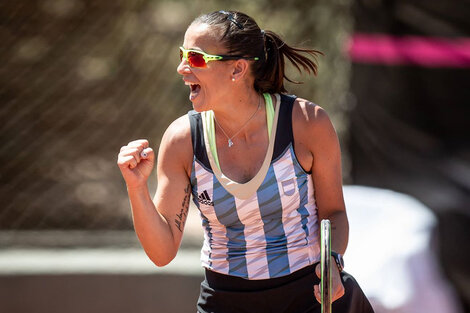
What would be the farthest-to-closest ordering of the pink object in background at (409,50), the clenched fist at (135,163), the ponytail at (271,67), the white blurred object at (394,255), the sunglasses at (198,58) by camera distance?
the pink object in background at (409,50) → the white blurred object at (394,255) → the ponytail at (271,67) → the sunglasses at (198,58) → the clenched fist at (135,163)

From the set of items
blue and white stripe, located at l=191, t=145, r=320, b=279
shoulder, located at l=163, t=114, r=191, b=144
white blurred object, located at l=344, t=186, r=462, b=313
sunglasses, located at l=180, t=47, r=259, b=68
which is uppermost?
sunglasses, located at l=180, t=47, r=259, b=68

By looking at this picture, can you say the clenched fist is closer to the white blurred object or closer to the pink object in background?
the white blurred object

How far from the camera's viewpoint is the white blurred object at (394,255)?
11.6 ft

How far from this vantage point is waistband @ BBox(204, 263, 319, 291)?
2592 mm

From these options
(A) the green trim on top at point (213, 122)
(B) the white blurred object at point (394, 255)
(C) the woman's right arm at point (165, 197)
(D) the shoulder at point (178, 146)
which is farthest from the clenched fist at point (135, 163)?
(B) the white blurred object at point (394, 255)

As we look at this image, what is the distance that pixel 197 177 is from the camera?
2.65 meters

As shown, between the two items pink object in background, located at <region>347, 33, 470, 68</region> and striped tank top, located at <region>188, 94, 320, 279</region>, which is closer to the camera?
striped tank top, located at <region>188, 94, 320, 279</region>

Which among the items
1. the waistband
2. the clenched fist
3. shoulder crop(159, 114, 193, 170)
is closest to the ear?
shoulder crop(159, 114, 193, 170)

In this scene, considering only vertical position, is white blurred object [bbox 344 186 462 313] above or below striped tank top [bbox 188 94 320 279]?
below

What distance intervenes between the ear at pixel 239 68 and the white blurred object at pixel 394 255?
51.7 inches

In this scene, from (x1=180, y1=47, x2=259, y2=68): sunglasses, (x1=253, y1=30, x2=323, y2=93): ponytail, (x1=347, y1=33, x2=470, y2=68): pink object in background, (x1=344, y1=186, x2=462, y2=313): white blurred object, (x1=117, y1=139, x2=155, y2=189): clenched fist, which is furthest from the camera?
(x1=347, y1=33, x2=470, y2=68): pink object in background

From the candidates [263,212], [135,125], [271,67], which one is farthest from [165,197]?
[135,125]

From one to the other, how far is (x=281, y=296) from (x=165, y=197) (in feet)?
→ 1.63

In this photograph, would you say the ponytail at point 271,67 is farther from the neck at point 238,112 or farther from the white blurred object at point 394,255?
the white blurred object at point 394,255
